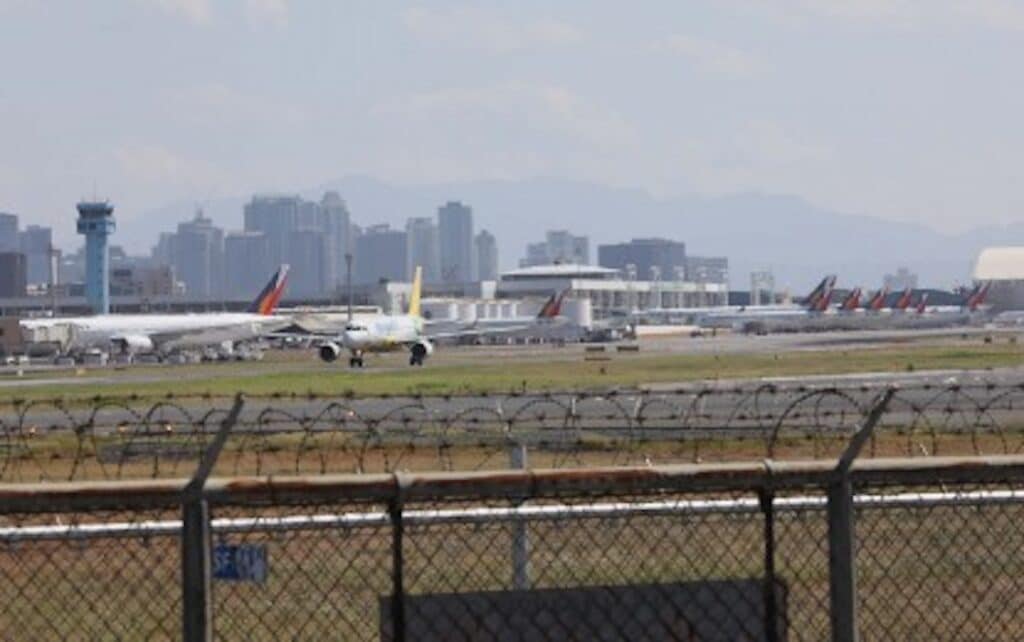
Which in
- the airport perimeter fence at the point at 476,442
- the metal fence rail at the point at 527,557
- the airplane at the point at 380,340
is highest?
the metal fence rail at the point at 527,557

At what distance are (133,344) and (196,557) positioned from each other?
122 m

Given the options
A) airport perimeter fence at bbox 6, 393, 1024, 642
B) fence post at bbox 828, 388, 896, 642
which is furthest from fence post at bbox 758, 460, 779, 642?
fence post at bbox 828, 388, 896, 642

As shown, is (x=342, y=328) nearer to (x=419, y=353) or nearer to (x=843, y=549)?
(x=419, y=353)

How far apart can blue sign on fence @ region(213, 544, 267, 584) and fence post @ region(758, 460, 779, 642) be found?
2.71m

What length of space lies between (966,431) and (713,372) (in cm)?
4509

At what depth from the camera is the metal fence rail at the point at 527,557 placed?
28.1 ft

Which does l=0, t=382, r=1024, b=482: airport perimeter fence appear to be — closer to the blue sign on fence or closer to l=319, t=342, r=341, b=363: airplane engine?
the blue sign on fence

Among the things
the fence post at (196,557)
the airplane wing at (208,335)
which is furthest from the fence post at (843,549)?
the airplane wing at (208,335)

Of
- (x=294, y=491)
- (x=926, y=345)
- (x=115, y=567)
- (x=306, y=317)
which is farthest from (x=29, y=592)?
(x=306, y=317)

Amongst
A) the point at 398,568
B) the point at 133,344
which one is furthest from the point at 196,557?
the point at 133,344

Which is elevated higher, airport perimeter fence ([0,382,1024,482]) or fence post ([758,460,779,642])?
fence post ([758,460,779,642])

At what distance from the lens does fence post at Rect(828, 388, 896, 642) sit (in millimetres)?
8898

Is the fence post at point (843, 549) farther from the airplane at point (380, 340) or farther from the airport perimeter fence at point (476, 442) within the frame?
the airplane at point (380, 340)

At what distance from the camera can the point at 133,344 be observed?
129 m
